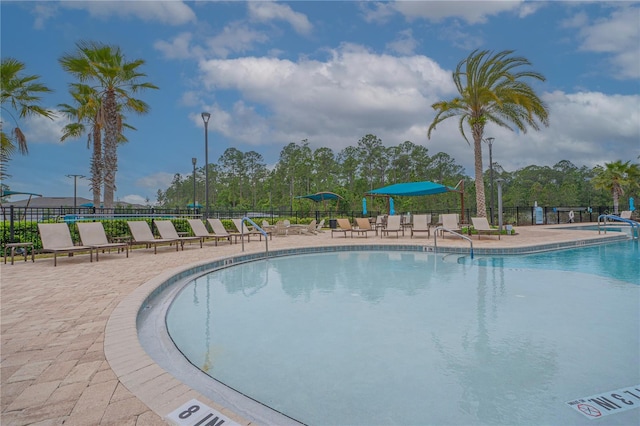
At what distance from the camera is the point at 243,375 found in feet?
8.36

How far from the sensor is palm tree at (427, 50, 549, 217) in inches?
513

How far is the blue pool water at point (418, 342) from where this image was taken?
86.4 inches

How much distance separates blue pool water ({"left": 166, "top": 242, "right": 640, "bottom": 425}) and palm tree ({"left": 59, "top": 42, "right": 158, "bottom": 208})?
968 cm

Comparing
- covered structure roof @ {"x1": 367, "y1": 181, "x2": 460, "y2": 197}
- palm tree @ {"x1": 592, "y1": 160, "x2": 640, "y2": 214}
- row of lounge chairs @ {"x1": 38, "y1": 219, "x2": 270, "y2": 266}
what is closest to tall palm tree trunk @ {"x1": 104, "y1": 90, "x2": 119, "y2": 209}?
row of lounge chairs @ {"x1": 38, "y1": 219, "x2": 270, "y2": 266}

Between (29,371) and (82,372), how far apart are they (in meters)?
0.37

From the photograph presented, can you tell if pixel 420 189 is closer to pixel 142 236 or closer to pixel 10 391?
pixel 142 236

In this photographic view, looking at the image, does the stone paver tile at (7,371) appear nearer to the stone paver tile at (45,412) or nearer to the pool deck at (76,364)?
the pool deck at (76,364)

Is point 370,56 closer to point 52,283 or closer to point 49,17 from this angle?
point 49,17

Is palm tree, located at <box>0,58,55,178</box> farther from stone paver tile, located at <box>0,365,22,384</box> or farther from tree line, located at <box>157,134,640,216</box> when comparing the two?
tree line, located at <box>157,134,640,216</box>

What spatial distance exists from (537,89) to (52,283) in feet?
50.9

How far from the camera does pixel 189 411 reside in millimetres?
1689

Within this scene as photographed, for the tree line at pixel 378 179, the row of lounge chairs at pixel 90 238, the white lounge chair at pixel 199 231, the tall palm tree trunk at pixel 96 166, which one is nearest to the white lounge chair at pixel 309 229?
the white lounge chair at pixel 199 231

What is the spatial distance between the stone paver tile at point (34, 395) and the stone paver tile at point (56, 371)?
58 millimetres

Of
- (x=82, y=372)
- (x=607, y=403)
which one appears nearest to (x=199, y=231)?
(x=82, y=372)
